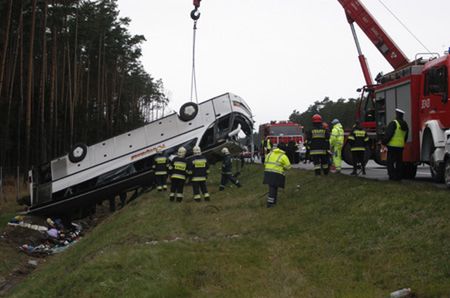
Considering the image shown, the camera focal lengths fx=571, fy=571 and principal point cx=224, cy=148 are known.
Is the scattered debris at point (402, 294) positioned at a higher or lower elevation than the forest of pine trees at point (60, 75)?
lower

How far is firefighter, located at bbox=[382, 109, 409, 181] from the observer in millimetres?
11258

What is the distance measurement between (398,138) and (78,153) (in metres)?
11.0

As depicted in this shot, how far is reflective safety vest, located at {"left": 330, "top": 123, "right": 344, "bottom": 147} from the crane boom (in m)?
3.15

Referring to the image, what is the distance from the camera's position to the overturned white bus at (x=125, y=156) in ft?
61.2

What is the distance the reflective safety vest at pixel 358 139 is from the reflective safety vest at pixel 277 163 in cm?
238

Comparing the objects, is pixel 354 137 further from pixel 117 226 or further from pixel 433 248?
pixel 433 248

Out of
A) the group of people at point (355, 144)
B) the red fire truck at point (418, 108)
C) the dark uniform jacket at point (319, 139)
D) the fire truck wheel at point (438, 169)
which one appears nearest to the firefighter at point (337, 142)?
the group of people at point (355, 144)

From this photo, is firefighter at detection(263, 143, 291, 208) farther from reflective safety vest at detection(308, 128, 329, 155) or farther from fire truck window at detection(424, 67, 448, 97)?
fire truck window at detection(424, 67, 448, 97)

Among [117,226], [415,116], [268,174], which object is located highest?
[415,116]

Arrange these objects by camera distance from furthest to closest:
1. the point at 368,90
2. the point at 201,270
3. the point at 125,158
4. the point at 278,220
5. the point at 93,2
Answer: the point at 93,2
the point at 125,158
the point at 368,90
the point at 278,220
the point at 201,270

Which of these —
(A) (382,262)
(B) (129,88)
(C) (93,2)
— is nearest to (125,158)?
(A) (382,262)

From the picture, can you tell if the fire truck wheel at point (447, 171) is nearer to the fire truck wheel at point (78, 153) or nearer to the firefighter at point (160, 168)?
the firefighter at point (160, 168)

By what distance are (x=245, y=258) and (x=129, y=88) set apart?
198 feet

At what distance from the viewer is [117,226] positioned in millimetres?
14039
